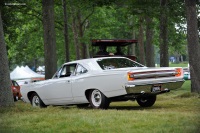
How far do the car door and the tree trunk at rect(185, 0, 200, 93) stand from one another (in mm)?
5073

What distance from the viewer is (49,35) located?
1616cm

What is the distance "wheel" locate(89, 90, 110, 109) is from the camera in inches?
417

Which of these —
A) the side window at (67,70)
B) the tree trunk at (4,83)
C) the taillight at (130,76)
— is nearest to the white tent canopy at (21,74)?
the side window at (67,70)

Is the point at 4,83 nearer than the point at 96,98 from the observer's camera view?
Yes

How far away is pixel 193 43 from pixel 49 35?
5.48 m

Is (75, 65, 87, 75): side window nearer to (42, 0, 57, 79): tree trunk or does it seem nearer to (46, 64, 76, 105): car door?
(46, 64, 76, 105): car door

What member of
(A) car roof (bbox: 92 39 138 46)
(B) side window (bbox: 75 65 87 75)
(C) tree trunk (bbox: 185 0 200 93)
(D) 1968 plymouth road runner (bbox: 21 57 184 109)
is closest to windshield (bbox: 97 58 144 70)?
(D) 1968 plymouth road runner (bbox: 21 57 184 109)

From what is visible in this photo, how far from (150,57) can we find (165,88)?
729 inches

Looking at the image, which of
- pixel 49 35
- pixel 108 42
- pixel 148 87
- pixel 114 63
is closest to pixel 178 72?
pixel 148 87

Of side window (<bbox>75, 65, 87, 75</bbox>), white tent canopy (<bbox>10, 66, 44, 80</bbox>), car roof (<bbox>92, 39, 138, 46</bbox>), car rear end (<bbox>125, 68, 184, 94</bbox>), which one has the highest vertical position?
car roof (<bbox>92, 39, 138, 46</bbox>)

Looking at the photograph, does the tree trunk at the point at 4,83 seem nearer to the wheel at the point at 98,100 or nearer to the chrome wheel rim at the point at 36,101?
the wheel at the point at 98,100

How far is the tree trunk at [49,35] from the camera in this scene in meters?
16.0

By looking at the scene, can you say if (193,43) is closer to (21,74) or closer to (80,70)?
(80,70)

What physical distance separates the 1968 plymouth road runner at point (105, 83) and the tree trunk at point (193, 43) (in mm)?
4126
